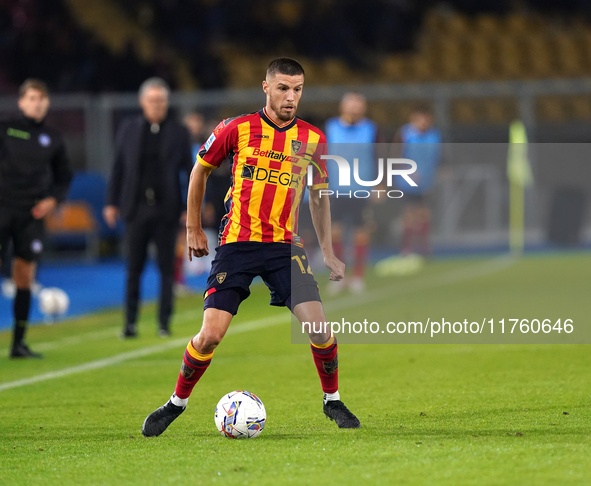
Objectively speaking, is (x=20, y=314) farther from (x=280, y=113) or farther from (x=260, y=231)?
(x=280, y=113)

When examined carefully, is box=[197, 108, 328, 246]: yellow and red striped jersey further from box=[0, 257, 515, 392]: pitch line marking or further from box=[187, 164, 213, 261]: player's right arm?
box=[0, 257, 515, 392]: pitch line marking

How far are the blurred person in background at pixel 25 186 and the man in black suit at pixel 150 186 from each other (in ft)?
3.31

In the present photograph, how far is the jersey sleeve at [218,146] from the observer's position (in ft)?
16.4

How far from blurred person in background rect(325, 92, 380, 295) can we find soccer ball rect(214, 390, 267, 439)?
595 centimetres

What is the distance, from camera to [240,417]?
16.0ft

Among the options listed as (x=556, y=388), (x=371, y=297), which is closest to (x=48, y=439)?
(x=556, y=388)

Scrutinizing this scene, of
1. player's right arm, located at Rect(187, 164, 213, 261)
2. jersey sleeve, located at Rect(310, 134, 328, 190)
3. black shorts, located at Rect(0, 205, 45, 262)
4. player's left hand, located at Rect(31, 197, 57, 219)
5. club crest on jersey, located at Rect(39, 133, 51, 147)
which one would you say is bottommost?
black shorts, located at Rect(0, 205, 45, 262)

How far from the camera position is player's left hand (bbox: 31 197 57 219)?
806 cm

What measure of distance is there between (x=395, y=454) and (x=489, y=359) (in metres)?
3.37

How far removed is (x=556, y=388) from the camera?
6.14m

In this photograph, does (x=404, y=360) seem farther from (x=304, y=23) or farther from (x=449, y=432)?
(x=304, y=23)

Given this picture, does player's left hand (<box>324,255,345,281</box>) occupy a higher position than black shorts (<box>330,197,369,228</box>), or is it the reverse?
player's left hand (<box>324,255,345,281</box>)

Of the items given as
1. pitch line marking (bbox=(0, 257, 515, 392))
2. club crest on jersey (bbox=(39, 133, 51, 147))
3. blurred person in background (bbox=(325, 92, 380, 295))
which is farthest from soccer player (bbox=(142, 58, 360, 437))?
blurred person in background (bbox=(325, 92, 380, 295))

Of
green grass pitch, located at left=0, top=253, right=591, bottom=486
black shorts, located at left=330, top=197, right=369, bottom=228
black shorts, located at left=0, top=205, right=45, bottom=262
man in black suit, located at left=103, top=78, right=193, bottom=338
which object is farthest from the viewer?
black shorts, located at left=330, top=197, right=369, bottom=228
